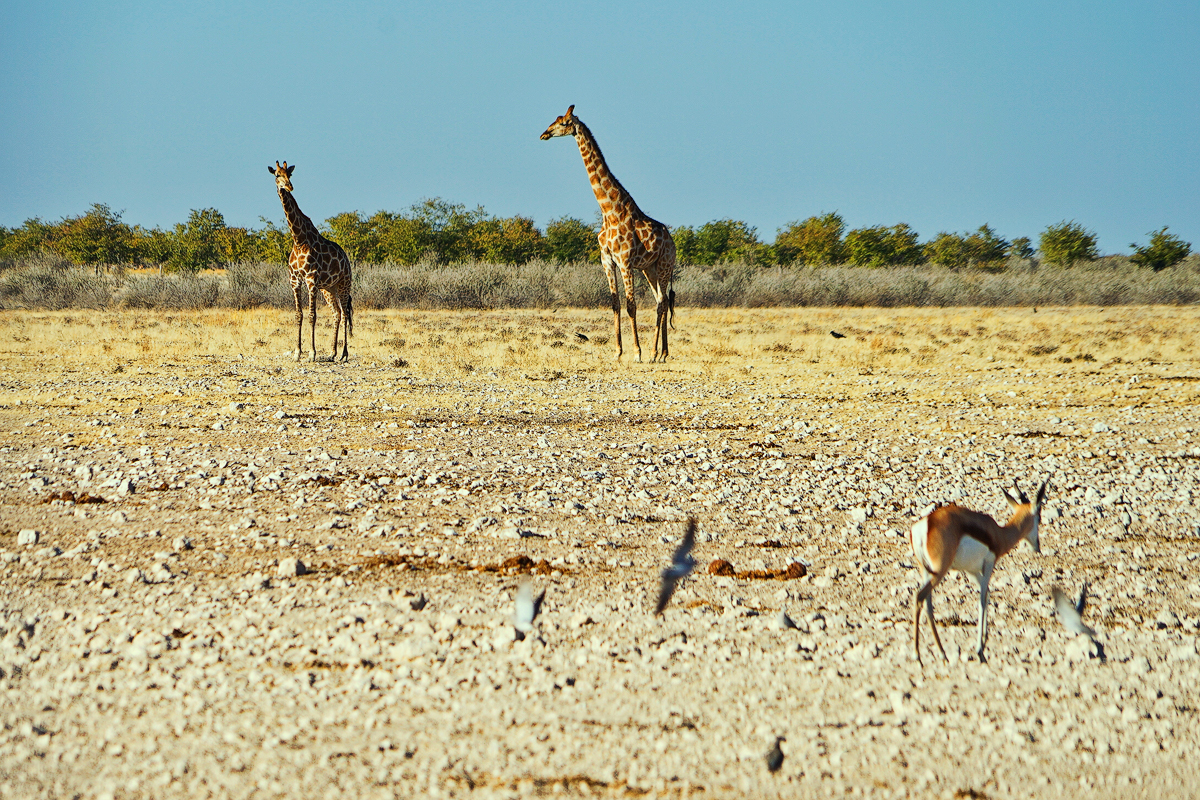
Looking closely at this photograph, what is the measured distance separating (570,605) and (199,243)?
48.8m

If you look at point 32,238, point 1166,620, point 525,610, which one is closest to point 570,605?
point 525,610

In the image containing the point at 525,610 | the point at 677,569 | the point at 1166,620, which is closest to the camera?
the point at 525,610

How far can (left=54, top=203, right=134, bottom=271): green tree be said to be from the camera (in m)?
48.2

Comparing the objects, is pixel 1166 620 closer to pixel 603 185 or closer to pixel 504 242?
pixel 603 185

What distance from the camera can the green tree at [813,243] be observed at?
171ft

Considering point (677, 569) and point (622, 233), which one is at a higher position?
point (622, 233)

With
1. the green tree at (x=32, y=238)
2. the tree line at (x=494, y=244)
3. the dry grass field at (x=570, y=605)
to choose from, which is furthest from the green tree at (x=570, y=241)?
the dry grass field at (x=570, y=605)

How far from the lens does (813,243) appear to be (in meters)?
Result: 52.4

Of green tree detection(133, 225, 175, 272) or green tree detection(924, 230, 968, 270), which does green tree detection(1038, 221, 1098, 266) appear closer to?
green tree detection(924, 230, 968, 270)

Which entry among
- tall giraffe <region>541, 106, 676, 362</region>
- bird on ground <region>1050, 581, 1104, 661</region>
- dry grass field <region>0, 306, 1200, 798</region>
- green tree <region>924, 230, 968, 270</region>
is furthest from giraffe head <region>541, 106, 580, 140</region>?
green tree <region>924, 230, 968, 270</region>

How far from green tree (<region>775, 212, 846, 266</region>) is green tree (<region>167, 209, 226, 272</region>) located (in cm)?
3037

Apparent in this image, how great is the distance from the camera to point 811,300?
36094mm

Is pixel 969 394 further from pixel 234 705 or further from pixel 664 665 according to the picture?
pixel 234 705

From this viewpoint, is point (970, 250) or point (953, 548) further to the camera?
point (970, 250)
